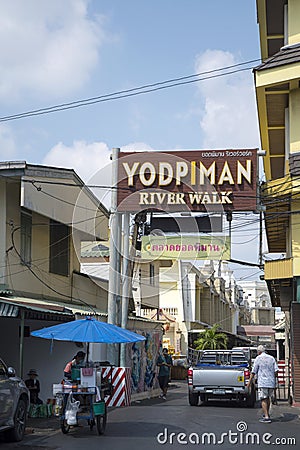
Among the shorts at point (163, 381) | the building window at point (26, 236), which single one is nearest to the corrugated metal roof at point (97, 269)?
the shorts at point (163, 381)

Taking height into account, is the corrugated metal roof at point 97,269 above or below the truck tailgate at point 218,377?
above

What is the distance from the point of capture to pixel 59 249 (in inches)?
1033

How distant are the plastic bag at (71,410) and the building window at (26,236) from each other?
29.0 ft

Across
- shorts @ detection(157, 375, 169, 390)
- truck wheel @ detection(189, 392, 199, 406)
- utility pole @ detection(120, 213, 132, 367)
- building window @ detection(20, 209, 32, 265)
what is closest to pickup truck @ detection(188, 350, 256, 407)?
truck wheel @ detection(189, 392, 199, 406)

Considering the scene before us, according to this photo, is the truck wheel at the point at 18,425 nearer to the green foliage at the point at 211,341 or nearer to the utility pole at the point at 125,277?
the utility pole at the point at 125,277

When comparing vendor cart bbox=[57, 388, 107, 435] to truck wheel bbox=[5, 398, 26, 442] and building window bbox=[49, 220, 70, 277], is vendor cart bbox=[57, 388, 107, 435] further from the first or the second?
building window bbox=[49, 220, 70, 277]

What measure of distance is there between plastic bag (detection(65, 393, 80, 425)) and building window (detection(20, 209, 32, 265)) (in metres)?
8.85

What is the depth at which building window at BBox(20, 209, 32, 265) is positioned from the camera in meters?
23.1

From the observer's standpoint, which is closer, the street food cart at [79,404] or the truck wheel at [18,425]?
the truck wheel at [18,425]

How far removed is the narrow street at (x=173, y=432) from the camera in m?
13.3

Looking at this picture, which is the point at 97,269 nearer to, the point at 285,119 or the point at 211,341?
the point at 285,119

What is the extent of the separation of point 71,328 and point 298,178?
9072 millimetres

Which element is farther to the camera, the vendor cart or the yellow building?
the yellow building

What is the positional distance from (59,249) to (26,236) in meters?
2.92
